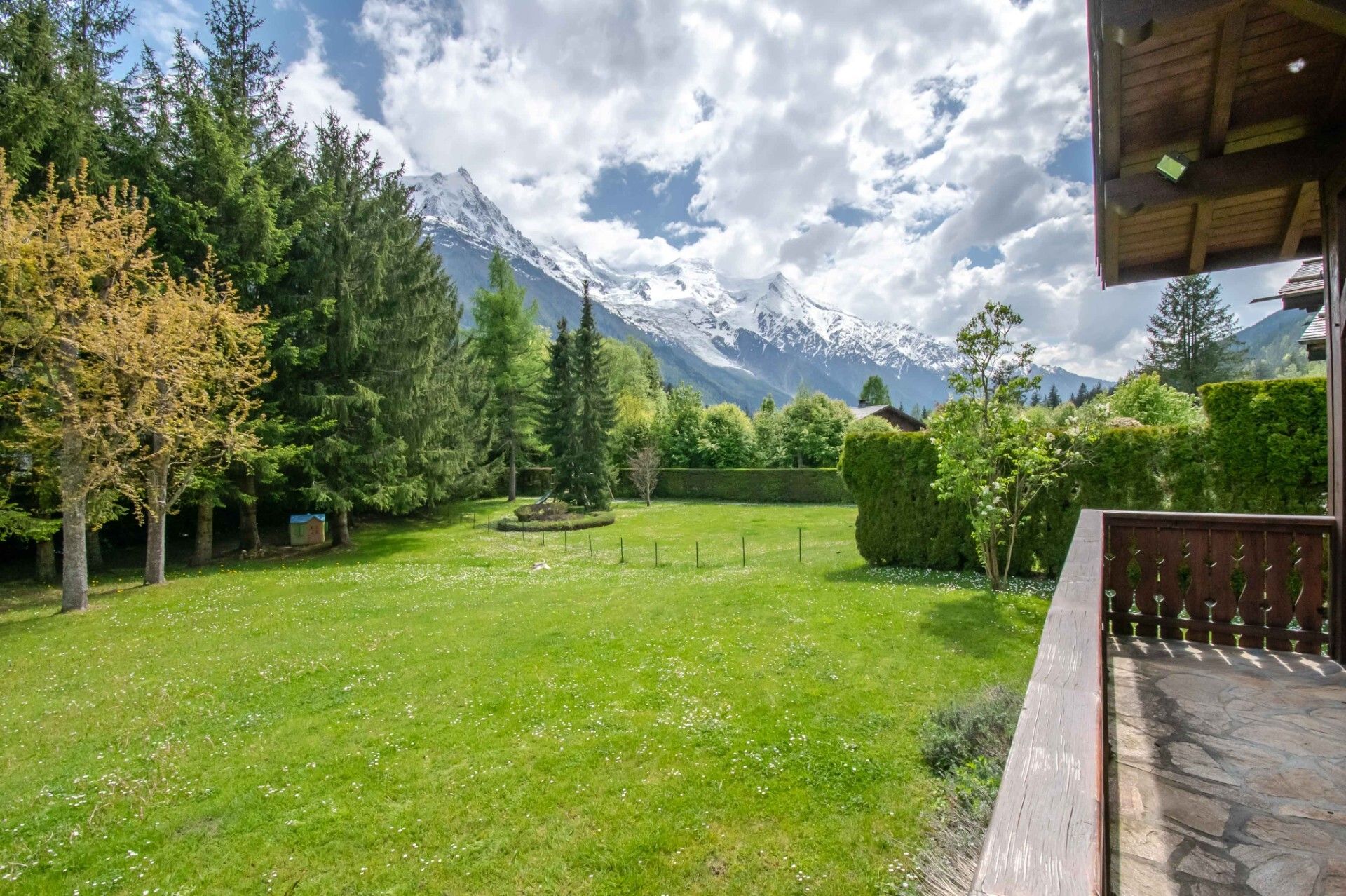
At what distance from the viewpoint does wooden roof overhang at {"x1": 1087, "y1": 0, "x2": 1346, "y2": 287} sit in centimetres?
274

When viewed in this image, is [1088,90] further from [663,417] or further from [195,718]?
[663,417]

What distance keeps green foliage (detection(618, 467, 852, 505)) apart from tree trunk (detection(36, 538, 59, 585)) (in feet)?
86.7

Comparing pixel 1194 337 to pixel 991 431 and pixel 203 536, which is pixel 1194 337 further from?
pixel 203 536

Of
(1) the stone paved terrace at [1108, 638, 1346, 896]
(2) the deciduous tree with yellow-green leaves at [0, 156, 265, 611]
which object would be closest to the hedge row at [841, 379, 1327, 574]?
(1) the stone paved terrace at [1108, 638, 1346, 896]

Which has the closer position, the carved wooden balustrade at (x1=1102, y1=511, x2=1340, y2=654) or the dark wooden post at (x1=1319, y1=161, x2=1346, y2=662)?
the dark wooden post at (x1=1319, y1=161, x2=1346, y2=662)

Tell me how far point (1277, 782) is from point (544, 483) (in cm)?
3520

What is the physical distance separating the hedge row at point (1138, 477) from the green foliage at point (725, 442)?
25192mm

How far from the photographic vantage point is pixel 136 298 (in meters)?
11.3

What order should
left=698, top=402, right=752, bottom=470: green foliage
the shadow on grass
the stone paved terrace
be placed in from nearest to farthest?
the stone paved terrace, the shadow on grass, left=698, top=402, right=752, bottom=470: green foliage

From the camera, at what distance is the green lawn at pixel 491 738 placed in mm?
3785

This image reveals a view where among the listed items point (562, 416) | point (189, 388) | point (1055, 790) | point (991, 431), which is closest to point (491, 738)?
point (1055, 790)

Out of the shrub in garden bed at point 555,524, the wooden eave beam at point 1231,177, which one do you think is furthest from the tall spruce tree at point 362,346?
the wooden eave beam at point 1231,177

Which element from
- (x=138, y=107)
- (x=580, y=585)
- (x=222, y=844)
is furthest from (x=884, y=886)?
(x=138, y=107)

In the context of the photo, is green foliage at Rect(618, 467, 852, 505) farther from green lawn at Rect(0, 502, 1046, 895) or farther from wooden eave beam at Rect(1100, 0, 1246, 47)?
wooden eave beam at Rect(1100, 0, 1246, 47)
